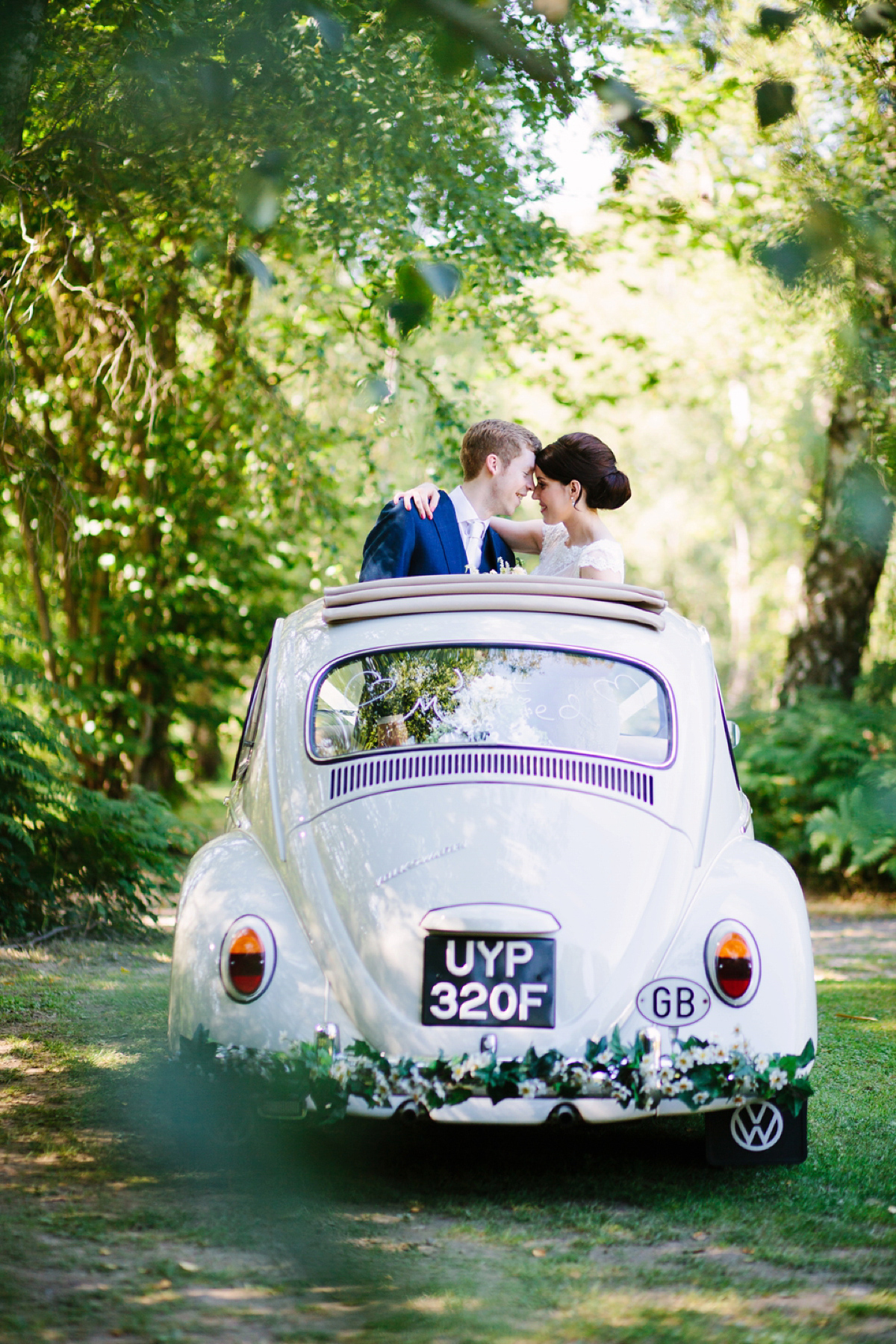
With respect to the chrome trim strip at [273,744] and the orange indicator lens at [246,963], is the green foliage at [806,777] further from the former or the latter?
the orange indicator lens at [246,963]

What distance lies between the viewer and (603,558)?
5246mm

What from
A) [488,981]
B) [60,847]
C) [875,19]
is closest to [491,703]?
[488,981]

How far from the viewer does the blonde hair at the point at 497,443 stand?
18.4 ft

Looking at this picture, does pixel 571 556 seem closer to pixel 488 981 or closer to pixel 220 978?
pixel 488 981

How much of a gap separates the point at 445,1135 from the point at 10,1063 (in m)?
1.87

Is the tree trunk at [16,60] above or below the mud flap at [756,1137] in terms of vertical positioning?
above

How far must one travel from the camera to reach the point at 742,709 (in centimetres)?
1213

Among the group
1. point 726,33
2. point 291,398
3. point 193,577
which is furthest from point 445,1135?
point 291,398

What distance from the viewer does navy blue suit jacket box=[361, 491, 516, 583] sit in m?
5.40

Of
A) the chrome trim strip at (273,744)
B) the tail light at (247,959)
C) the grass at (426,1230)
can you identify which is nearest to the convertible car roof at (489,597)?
the chrome trim strip at (273,744)

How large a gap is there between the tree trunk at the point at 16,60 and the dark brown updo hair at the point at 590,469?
246 cm

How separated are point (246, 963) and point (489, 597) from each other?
5.01ft

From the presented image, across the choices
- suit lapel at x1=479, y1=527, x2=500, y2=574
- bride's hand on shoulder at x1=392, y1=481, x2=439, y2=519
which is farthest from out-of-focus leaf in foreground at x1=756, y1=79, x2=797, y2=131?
suit lapel at x1=479, y1=527, x2=500, y2=574

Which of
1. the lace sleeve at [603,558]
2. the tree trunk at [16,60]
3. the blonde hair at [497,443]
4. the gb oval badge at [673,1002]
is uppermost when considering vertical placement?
the tree trunk at [16,60]
